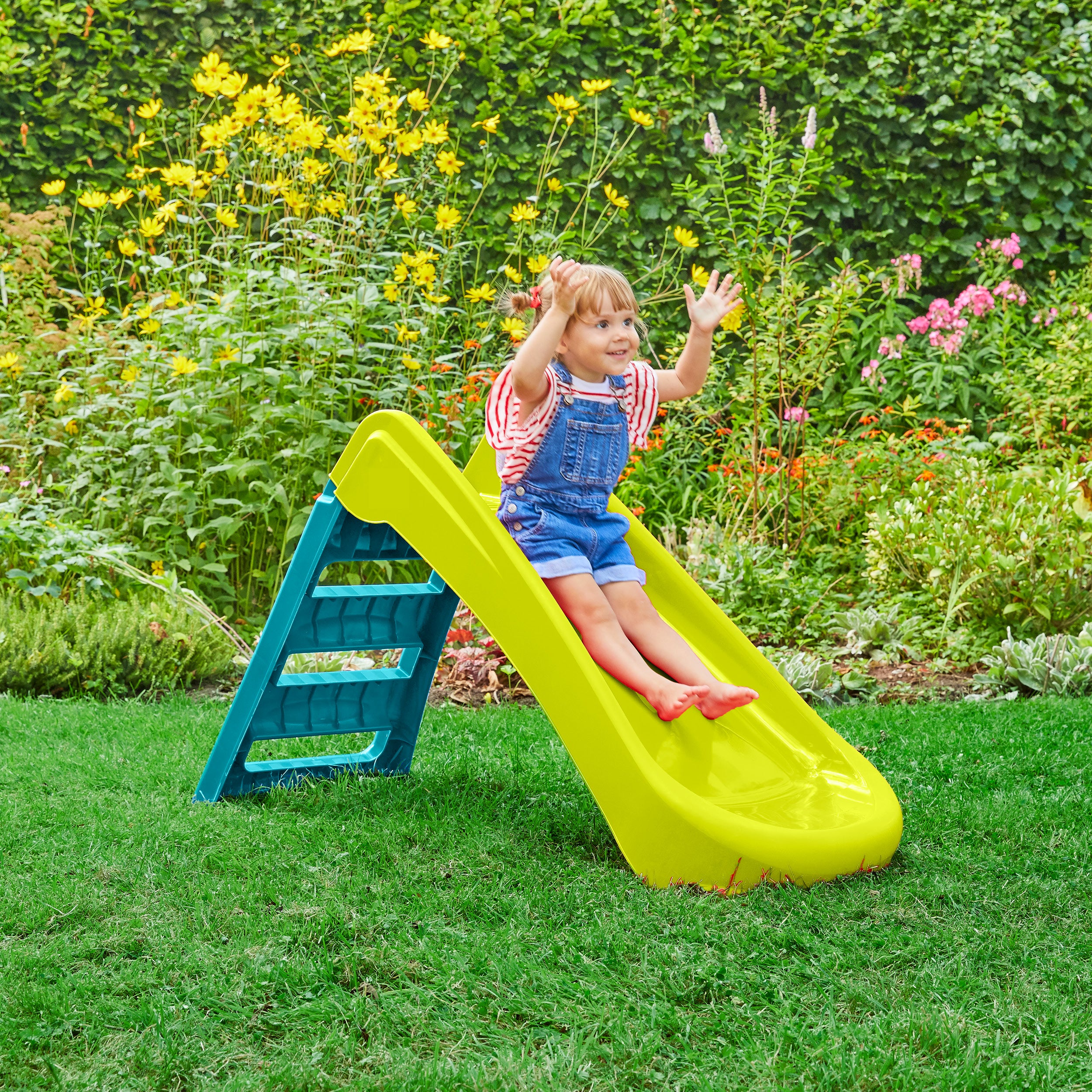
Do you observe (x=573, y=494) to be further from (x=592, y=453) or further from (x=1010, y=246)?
(x=1010, y=246)

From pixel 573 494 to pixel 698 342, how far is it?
1.70 ft

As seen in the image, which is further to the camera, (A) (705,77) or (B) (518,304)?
(A) (705,77)

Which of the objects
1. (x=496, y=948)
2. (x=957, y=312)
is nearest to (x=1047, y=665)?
(x=496, y=948)

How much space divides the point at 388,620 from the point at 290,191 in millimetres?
2858

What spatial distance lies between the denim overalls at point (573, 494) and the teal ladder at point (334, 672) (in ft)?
1.35

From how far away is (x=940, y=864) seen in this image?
2.47 meters

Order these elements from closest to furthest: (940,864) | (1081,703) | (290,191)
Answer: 1. (940,864)
2. (1081,703)
3. (290,191)

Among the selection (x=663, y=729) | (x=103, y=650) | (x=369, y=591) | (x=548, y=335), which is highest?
(x=548, y=335)

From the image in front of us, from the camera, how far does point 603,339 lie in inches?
107

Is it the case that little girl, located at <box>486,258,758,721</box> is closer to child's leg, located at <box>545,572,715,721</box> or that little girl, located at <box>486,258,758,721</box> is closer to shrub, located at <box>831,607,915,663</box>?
child's leg, located at <box>545,572,715,721</box>

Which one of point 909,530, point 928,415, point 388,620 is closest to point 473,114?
point 928,415

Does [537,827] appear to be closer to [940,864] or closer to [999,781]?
[940,864]

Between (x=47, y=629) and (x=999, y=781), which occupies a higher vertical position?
(x=999, y=781)

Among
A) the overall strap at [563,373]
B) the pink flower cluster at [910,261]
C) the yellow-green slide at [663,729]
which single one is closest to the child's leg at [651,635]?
the yellow-green slide at [663,729]
